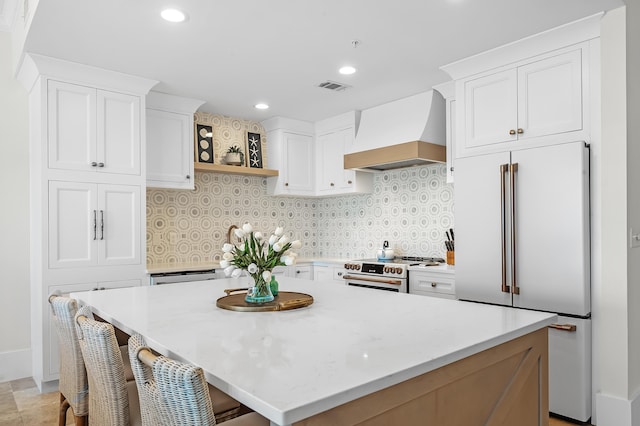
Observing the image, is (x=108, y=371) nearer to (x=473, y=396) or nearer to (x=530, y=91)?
(x=473, y=396)

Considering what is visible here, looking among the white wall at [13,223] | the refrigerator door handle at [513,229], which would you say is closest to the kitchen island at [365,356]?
the refrigerator door handle at [513,229]

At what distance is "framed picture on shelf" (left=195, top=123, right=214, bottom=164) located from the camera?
4.67m

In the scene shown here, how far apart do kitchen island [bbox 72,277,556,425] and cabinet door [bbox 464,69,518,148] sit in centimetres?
157

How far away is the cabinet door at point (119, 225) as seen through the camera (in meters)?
3.54

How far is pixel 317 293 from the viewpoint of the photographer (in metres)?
2.44

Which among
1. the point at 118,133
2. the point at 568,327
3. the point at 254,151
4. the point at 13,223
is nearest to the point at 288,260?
the point at 568,327

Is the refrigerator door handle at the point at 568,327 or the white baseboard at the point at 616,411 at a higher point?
the refrigerator door handle at the point at 568,327

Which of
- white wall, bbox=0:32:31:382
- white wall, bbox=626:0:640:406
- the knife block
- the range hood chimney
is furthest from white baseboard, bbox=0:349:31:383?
white wall, bbox=626:0:640:406

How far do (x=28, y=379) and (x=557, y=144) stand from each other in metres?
4.39

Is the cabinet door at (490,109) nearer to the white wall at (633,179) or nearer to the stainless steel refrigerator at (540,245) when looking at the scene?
the stainless steel refrigerator at (540,245)

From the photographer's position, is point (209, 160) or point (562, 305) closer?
point (562, 305)

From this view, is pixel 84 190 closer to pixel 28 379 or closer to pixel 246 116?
pixel 28 379

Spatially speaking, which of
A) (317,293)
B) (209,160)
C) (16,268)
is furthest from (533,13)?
(16,268)

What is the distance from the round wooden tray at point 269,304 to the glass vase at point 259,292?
3 cm
